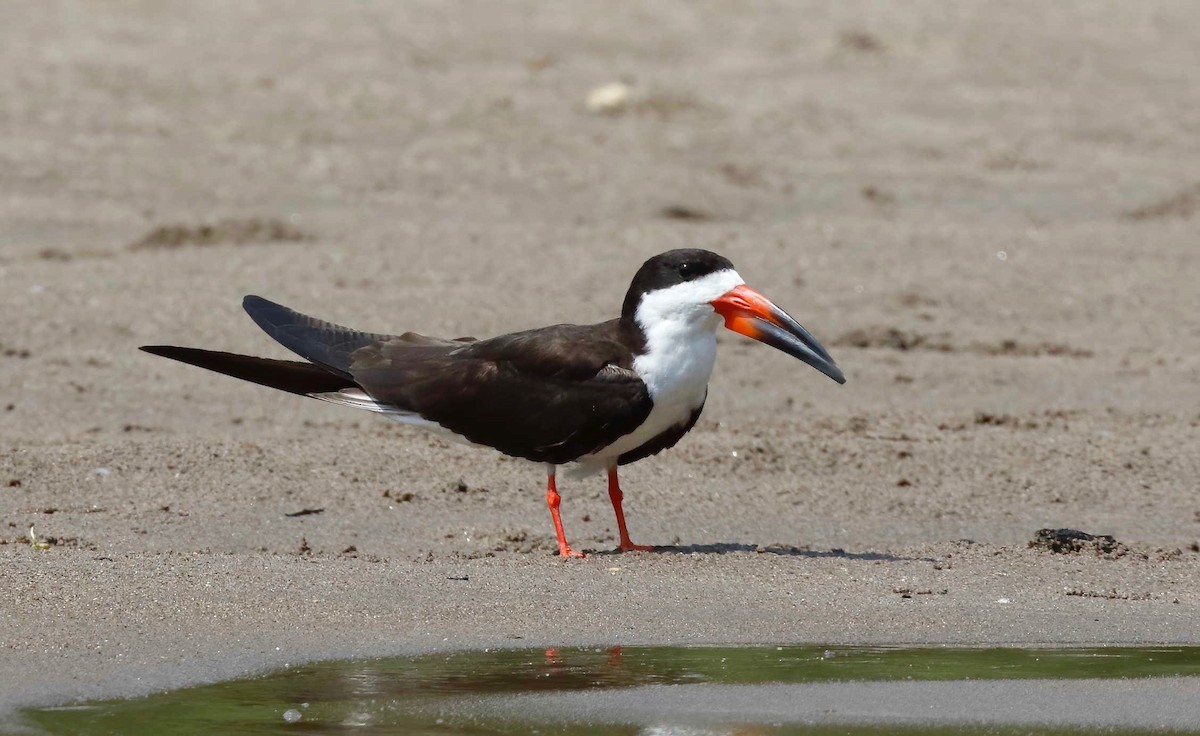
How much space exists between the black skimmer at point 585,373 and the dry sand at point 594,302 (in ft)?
1.27

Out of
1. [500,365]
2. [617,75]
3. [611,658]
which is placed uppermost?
[617,75]

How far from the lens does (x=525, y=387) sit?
19.1 ft

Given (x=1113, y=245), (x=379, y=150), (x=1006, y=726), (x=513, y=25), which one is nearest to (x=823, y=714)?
(x=1006, y=726)

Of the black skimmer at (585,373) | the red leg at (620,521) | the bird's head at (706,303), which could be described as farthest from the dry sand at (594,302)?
the bird's head at (706,303)

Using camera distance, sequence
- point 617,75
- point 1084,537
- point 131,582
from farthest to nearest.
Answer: point 617,75, point 1084,537, point 131,582

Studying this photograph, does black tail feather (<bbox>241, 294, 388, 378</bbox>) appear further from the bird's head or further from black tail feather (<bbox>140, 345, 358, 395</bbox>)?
the bird's head

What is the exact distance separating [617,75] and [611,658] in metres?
9.58

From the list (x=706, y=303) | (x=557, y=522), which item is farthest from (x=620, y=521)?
(x=706, y=303)

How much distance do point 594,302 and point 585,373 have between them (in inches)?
135

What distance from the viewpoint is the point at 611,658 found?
458 centimetres

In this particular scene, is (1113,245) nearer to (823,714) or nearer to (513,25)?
(513,25)

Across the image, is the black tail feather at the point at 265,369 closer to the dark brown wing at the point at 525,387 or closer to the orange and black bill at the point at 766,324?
the dark brown wing at the point at 525,387

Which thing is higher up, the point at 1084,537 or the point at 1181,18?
the point at 1181,18

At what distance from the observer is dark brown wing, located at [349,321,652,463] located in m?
5.63
